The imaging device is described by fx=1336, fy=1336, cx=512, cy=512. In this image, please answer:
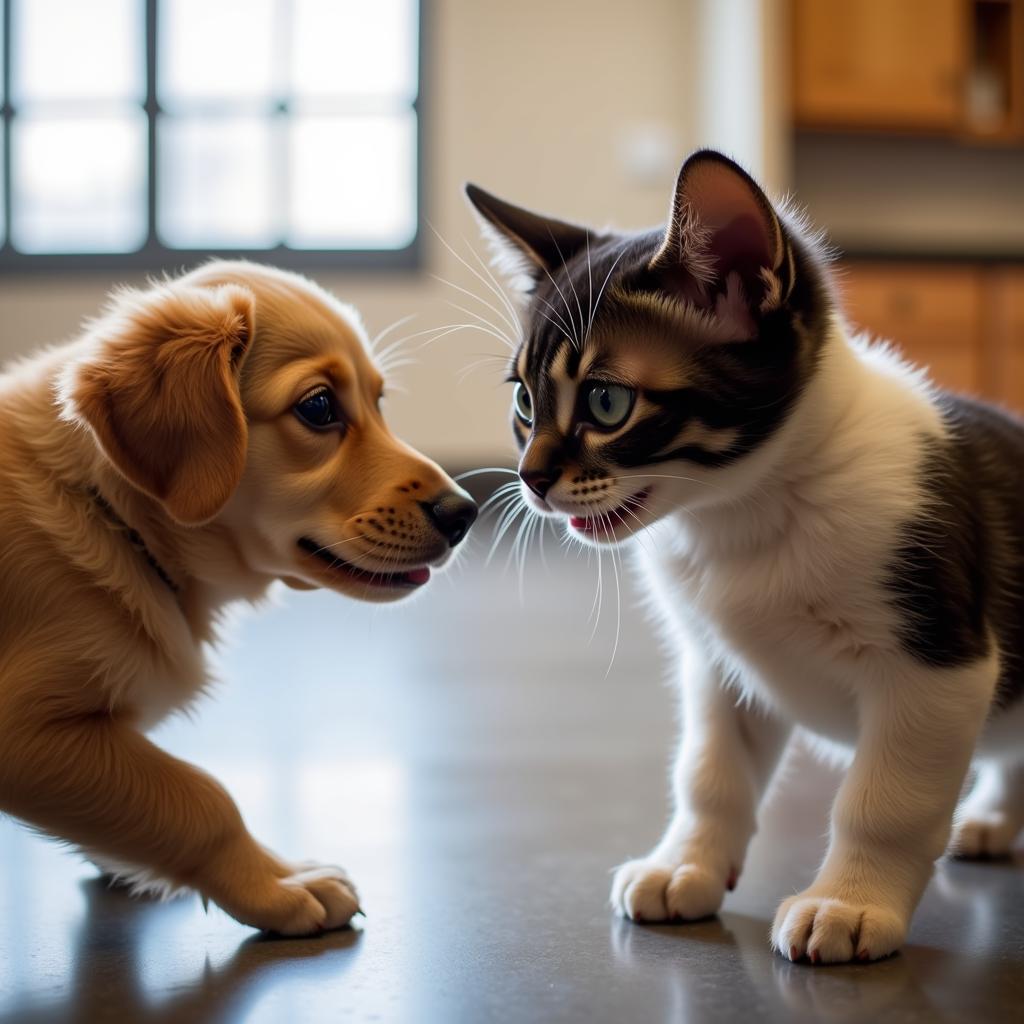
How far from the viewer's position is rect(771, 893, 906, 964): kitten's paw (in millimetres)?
1402

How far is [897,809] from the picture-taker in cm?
144

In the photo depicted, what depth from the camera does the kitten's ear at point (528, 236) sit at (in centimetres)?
185

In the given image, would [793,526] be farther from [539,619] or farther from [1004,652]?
[539,619]

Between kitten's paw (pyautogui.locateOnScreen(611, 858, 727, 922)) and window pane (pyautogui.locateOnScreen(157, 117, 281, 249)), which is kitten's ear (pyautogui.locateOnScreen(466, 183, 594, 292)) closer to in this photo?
kitten's paw (pyautogui.locateOnScreen(611, 858, 727, 922))

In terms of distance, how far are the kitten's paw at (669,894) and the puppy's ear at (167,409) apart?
26.4 inches

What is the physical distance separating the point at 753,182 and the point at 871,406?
1.08 ft

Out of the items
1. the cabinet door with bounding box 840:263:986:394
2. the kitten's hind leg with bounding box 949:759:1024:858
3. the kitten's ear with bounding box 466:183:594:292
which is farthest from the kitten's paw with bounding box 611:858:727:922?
the cabinet door with bounding box 840:263:986:394

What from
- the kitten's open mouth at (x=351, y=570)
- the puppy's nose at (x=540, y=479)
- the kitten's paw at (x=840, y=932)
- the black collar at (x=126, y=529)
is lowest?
the kitten's paw at (x=840, y=932)

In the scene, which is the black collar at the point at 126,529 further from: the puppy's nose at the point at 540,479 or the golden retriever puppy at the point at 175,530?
the puppy's nose at the point at 540,479

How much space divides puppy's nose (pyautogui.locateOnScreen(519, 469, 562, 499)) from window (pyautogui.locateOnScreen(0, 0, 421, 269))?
5.86 metres

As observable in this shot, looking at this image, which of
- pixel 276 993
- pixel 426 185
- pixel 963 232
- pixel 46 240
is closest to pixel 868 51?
pixel 963 232

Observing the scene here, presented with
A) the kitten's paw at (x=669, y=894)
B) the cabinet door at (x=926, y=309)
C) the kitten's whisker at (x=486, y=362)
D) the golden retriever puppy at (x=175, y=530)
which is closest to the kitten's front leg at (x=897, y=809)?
the kitten's paw at (x=669, y=894)

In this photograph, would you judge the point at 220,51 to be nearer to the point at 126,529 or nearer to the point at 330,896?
the point at 126,529

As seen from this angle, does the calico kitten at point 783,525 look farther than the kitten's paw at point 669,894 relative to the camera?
No
